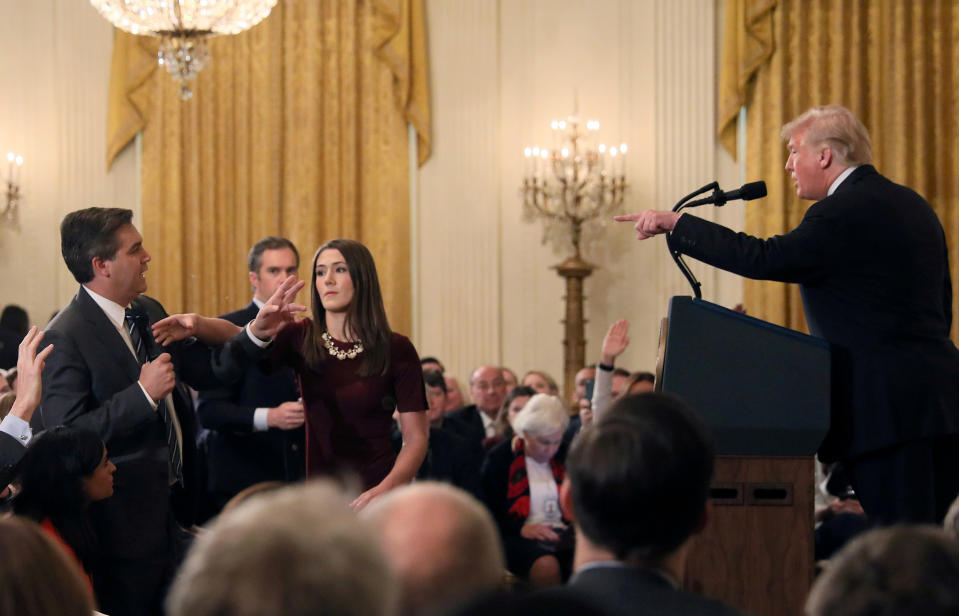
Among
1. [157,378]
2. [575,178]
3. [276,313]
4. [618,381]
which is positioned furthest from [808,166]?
[575,178]

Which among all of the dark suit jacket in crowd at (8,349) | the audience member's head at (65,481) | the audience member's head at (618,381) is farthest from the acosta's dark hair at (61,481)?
the dark suit jacket in crowd at (8,349)

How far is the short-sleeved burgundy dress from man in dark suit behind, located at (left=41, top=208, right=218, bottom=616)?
0.44 meters

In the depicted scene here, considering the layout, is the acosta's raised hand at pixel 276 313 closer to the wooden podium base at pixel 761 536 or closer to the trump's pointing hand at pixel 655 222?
the trump's pointing hand at pixel 655 222

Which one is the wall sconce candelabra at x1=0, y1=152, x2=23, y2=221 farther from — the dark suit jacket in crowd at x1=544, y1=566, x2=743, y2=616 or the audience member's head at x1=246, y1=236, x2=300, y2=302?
the dark suit jacket in crowd at x1=544, y1=566, x2=743, y2=616

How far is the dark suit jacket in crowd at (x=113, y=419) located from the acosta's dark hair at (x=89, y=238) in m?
0.10

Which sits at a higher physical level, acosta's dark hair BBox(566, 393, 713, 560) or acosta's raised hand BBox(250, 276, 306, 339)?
acosta's raised hand BBox(250, 276, 306, 339)

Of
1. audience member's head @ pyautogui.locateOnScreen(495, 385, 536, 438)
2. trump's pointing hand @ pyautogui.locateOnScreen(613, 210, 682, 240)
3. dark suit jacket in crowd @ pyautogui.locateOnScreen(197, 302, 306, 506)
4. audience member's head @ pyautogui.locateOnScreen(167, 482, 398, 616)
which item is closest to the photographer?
audience member's head @ pyautogui.locateOnScreen(167, 482, 398, 616)

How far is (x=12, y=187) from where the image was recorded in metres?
10.4

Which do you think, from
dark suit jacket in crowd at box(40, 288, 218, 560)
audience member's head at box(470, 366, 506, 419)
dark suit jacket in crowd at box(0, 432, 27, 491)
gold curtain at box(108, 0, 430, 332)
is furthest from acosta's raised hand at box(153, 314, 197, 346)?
gold curtain at box(108, 0, 430, 332)

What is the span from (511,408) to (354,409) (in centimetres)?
317

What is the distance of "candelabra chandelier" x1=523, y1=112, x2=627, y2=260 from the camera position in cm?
957

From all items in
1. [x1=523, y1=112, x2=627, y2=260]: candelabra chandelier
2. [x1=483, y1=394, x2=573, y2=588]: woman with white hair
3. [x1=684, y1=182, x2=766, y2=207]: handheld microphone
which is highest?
[x1=523, y1=112, x2=627, y2=260]: candelabra chandelier

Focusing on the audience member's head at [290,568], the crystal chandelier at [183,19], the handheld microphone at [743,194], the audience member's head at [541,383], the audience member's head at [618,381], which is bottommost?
the audience member's head at [541,383]

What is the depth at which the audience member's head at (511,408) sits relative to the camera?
270 inches
